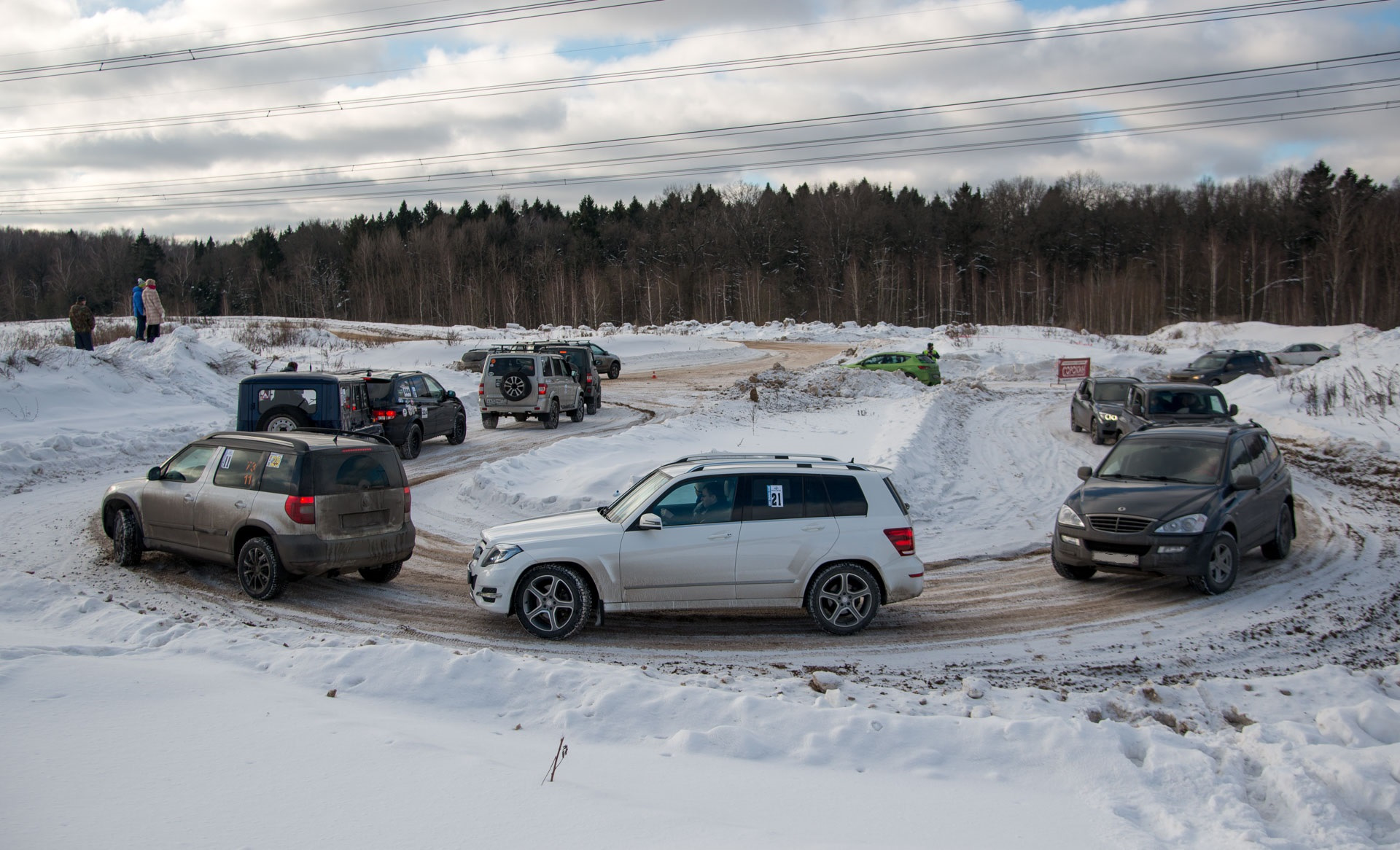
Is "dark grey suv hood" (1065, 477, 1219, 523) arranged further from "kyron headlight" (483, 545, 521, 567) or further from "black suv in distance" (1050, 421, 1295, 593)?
"kyron headlight" (483, 545, 521, 567)

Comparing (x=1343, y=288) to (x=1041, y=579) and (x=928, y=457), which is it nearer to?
(x=928, y=457)

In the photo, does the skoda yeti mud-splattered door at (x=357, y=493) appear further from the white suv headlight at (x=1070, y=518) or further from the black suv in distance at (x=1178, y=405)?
the black suv in distance at (x=1178, y=405)

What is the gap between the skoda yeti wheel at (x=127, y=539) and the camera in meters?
10.2

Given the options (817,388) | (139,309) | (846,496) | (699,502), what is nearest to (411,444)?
(699,502)

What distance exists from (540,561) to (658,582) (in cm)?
111

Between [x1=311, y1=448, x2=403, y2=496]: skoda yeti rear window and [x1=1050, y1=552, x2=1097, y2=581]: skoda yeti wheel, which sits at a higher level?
[x1=311, y1=448, x2=403, y2=496]: skoda yeti rear window

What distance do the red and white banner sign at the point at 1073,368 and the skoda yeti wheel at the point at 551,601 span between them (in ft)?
112

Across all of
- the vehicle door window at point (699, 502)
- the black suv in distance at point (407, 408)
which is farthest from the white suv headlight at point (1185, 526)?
the black suv in distance at point (407, 408)

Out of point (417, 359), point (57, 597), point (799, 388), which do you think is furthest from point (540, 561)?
point (417, 359)

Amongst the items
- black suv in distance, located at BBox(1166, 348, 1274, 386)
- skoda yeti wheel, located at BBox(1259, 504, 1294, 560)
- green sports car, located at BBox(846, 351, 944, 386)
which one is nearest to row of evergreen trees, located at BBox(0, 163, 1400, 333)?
black suv in distance, located at BBox(1166, 348, 1274, 386)

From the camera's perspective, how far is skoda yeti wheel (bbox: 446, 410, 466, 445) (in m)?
21.2

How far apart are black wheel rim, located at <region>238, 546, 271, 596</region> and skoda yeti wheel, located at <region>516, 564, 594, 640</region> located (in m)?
2.96

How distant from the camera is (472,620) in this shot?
887 cm

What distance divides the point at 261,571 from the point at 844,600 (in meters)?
6.02
